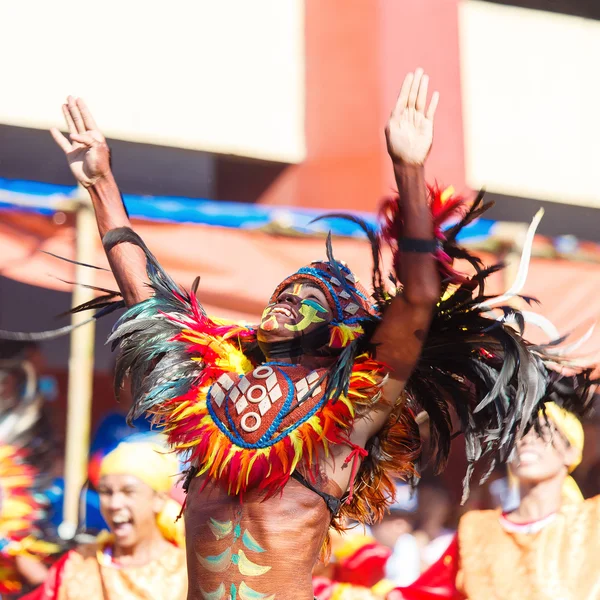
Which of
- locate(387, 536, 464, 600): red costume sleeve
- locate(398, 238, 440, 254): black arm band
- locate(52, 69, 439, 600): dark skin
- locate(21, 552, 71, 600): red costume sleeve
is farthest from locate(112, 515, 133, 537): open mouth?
locate(398, 238, 440, 254): black arm band

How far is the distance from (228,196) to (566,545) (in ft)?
9.81

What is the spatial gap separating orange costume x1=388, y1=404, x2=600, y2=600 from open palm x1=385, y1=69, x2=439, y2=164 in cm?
201

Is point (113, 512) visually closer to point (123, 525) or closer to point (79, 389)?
point (123, 525)

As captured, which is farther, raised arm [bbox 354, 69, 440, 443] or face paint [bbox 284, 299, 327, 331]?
face paint [bbox 284, 299, 327, 331]

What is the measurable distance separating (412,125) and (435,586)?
2392 mm

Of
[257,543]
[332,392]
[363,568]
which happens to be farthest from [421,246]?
[363,568]

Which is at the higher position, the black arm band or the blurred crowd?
the black arm band

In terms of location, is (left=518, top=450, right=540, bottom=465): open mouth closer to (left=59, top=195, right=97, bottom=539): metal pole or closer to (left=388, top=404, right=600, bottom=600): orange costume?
(left=388, top=404, right=600, bottom=600): orange costume

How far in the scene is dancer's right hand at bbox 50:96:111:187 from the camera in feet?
9.06

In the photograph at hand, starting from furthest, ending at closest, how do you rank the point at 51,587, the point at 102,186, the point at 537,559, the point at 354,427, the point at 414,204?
the point at 51,587 → the point at 537,559 → the point at 102,186 → the point at 354,427 → the point at 414,204

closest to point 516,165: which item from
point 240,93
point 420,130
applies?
point 240,93

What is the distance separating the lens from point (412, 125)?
210 centimetres

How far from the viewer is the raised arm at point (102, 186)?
270 cm

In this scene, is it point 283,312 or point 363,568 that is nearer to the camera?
point 283,312
